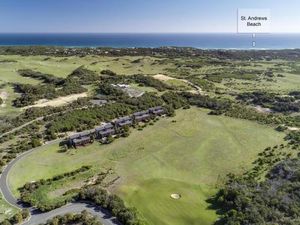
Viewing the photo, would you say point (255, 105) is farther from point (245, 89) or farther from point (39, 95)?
point (39, 95)

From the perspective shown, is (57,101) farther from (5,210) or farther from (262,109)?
(262,109)

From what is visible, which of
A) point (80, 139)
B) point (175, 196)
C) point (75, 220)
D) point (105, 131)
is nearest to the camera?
point (75, 220)

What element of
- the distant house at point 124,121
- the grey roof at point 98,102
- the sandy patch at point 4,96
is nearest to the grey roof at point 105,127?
the distant house at point 124,121

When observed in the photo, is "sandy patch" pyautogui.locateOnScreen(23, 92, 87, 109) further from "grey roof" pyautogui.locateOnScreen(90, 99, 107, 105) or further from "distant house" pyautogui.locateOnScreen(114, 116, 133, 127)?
"distant house" pyautogui.locateOnScreen(114, 116, 133, 127)

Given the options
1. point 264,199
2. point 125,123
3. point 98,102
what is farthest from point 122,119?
point 264,199

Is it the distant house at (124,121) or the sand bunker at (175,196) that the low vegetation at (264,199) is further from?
the distant house at (124,121)

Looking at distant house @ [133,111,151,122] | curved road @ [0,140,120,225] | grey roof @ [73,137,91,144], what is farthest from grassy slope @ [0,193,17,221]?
distant house @ [133,111,151,122]

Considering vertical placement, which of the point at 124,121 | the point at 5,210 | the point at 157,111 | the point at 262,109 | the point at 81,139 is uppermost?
the point at 157,111
